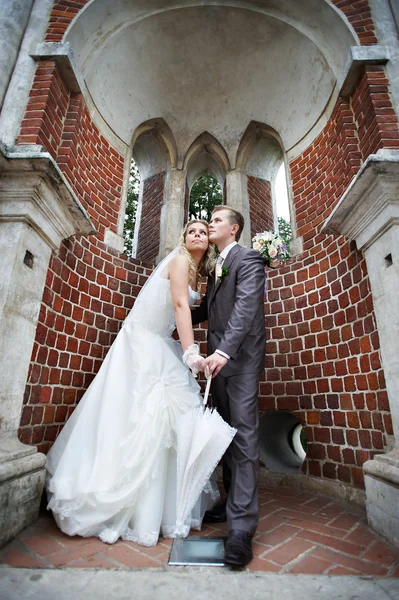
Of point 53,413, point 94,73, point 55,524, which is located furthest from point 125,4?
point 55,524

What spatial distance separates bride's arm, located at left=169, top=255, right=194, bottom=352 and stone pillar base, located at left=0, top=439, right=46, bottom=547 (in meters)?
1.24

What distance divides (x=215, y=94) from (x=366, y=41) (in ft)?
7.56

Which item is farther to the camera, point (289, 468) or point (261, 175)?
point (261, 175)

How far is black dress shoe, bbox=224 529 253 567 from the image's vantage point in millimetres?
1692

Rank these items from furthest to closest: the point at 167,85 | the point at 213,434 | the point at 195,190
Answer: the point at 195,190 → the point at 167,85 → the point at 213,434

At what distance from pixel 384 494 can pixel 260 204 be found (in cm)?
426

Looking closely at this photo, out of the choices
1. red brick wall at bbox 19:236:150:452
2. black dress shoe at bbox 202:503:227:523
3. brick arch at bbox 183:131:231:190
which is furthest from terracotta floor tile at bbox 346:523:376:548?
brick arch at bbox 183:131:231:190

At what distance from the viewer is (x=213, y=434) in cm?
192

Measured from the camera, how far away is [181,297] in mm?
2463

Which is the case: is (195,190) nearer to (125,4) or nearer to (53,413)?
(125,4)

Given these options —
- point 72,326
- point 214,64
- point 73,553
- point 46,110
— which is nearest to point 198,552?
point 73,553

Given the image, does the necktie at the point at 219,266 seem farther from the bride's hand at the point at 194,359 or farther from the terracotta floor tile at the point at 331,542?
the terracotta floor tile at the point at 331,542

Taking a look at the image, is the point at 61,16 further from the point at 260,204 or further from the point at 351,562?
the point at 351,562

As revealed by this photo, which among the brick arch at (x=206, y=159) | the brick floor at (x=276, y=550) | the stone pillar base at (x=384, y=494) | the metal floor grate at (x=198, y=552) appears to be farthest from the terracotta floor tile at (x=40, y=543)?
the brick arch at (x=206, y=159)
